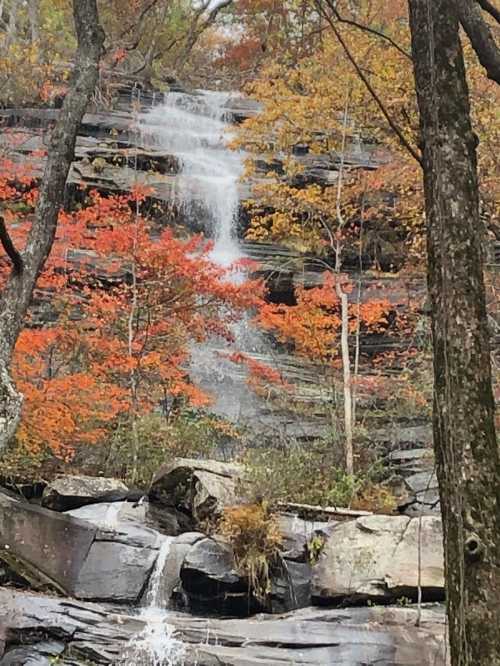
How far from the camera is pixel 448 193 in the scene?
3545mm

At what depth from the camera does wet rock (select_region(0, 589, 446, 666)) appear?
598cm

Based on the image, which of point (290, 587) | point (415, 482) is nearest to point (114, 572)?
point (290, 587)

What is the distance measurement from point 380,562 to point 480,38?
529cm

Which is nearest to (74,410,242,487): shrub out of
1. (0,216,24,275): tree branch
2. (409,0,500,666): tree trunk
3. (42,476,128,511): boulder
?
(42,476,128,511): boulder

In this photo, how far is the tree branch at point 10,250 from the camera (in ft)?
15.8

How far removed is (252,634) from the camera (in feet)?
Result: 20.6

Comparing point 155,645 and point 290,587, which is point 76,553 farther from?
point 290,587

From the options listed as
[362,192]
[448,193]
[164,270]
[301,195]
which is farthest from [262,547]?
[362,192]

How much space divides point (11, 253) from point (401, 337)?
1259cm

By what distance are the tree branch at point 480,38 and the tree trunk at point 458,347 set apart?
1.17ft

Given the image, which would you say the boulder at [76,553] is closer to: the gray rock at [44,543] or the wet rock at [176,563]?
the gray rock at [44,543]

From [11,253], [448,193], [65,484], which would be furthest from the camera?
[65,484]

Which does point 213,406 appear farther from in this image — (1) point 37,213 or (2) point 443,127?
(2) point 443,127

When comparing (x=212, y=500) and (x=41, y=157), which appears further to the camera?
(x=41, y=157)
